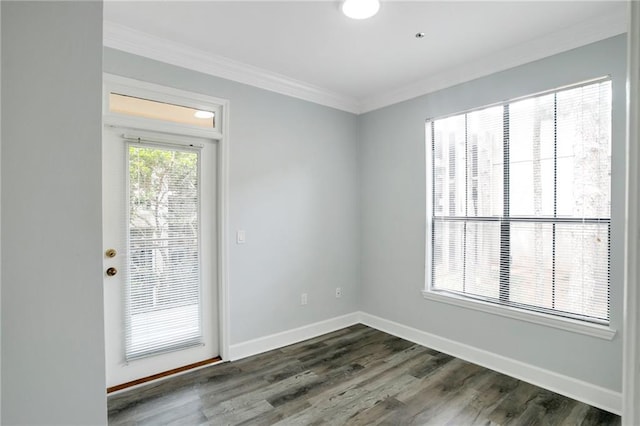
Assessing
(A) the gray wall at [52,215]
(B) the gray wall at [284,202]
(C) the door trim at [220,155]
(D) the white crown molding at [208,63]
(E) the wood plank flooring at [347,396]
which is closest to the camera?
(A) the gray wall at [52,215]

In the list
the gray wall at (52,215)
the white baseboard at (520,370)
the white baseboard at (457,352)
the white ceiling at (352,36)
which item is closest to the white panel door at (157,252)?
the white baseboard at (457,352)

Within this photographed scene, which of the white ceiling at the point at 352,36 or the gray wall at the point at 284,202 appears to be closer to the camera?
the white ceiling at the point at 352,36

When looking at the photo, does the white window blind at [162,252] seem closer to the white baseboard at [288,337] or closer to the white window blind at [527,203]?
the white baseboard at [288,337]

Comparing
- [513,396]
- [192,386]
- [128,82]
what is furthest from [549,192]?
[128,82]

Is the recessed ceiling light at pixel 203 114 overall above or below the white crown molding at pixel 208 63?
below

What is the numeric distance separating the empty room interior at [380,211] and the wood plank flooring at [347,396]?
21 mm

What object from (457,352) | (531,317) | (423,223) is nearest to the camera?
(531,317)

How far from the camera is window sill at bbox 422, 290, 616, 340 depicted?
2.33 m

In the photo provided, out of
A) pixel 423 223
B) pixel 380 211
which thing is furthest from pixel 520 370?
pixel 380 211

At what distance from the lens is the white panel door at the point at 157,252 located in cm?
255

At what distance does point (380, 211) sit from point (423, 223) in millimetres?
590

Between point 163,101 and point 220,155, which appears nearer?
point 163,101

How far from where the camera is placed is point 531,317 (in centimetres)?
265

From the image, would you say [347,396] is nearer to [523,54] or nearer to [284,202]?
[284,202]
